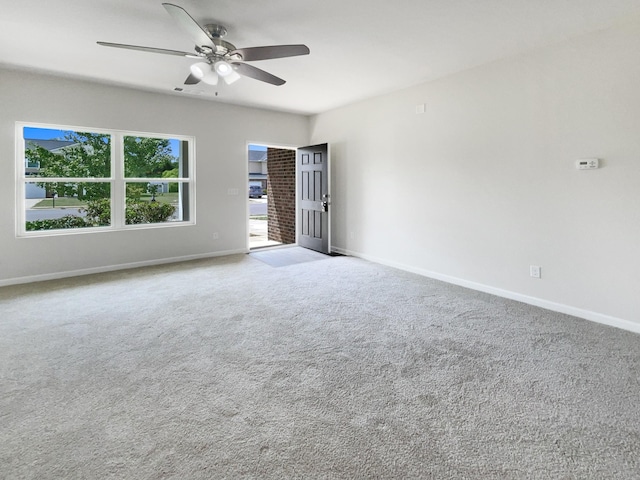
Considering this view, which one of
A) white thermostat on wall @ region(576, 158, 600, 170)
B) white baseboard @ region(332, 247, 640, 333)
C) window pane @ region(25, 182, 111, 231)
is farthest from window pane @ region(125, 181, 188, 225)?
white thermostat on wall @ region(576, 158, 600, 170)

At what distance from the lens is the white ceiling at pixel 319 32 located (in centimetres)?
279

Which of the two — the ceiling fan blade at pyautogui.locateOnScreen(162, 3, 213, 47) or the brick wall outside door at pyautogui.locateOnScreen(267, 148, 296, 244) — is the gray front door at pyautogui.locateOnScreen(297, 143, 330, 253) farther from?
the ceiling fan blade at pyautogui.locateOnScreen(162, 3, 213, 47)

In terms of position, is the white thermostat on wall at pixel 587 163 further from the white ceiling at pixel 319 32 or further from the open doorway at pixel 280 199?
the open doorway at pixel 280 199

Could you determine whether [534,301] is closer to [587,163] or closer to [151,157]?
[587,163]

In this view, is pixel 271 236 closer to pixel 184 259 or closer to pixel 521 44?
pixel 184 259

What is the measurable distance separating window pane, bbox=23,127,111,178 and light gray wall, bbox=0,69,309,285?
0.64ft

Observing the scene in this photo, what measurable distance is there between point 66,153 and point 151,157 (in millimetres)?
1053

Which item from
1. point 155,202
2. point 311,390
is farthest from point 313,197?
point 311,390

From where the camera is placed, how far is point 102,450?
5.50 ft

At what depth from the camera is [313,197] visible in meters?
6.59

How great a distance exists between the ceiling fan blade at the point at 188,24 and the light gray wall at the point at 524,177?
2.96 metres

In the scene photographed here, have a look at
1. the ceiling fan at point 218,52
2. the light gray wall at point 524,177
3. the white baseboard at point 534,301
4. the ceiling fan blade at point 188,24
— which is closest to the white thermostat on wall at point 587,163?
the light gray wall at point 524,177

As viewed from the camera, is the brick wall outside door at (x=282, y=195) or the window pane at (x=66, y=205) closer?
A: the window pane at (x=66, y=205)

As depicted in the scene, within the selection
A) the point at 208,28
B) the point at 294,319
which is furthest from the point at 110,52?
the point at 294,319
